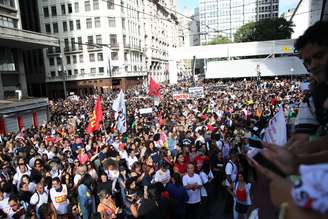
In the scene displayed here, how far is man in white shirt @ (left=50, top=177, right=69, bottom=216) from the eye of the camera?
22.0ft

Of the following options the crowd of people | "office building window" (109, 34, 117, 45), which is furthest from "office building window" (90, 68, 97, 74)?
the crowd of people

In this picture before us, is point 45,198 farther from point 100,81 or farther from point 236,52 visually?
point 100,81

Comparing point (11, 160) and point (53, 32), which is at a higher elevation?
point (53, 32)

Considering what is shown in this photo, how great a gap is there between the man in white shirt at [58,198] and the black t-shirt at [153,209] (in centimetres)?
186

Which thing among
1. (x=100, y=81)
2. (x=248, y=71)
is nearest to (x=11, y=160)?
(x=248, y=71)

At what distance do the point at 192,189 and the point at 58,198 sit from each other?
2.91 meters

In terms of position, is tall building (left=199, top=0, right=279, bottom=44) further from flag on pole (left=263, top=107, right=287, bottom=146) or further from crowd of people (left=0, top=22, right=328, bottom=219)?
flag on pole (left=263, top=107, right=287, bottom=146)

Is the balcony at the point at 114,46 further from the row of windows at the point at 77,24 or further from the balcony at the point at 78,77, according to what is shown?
the balcony at the point at 78,77

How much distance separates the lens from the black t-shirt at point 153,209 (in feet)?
19.1

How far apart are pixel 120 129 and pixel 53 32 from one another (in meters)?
57.1

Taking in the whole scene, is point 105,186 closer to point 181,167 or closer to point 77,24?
point 181,167

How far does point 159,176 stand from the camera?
24.0ft

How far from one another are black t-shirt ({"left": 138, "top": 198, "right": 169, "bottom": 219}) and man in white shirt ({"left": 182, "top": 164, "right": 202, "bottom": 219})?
1201mm

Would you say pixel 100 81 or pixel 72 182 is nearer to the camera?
pixel 72 182
